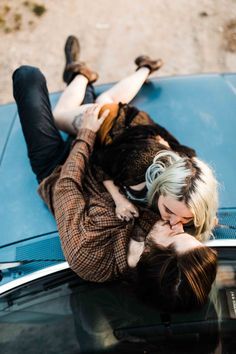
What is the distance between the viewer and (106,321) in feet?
6.43

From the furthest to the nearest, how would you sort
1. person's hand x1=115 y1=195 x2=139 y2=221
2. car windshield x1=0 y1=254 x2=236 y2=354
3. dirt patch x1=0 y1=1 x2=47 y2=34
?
dirt patch x1=0 y1=1 x2=47 y2=34
person's hand x1=115 y1=195 x2=139 y2=221
car windshield x1=0 y1=254 x2=236 y2=354

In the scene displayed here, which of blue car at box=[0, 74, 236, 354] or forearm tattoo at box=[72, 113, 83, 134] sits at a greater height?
forearm tattoo at box=[72, 113, 83, 134]

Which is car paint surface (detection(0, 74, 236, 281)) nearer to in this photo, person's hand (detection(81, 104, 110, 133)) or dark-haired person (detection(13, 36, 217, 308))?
dark-haired person (detection(13, 36, 217, 308))

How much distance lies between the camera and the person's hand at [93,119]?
2607 millimetres

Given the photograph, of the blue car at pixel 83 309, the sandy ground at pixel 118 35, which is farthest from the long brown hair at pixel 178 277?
the sandy ground at pixel 118 35

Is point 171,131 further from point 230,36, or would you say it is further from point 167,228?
point 230,36

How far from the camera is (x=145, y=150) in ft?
7.89

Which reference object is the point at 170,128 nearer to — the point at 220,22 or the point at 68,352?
the point at 68,352

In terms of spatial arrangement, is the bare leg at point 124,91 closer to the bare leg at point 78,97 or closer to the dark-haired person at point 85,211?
the bare leg at point 78,97

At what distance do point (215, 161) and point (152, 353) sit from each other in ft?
3.50

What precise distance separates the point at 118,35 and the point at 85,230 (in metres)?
3.38

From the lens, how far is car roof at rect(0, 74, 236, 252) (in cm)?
240

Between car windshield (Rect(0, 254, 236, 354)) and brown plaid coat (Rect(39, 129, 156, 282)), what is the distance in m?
0.09

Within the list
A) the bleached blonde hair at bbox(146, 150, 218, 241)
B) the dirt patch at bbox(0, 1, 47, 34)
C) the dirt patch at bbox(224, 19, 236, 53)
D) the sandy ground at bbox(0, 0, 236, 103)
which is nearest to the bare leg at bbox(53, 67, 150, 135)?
the bleached blonde hair at bbox(146, 150, 218, 241)
